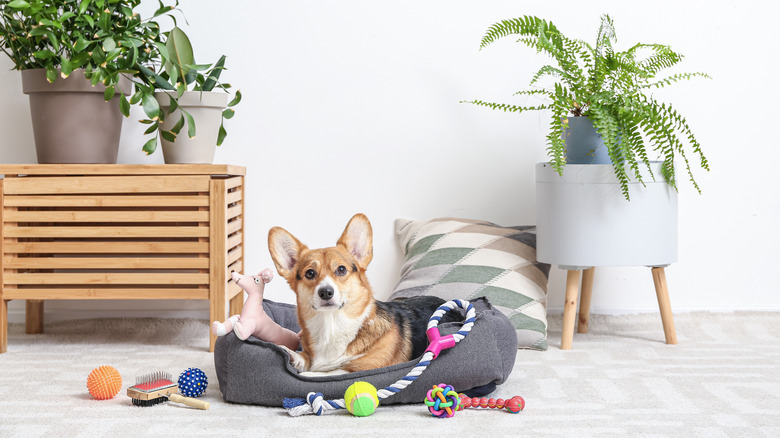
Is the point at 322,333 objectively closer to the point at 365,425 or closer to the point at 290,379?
the point at 290,379

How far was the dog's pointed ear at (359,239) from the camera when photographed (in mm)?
1701

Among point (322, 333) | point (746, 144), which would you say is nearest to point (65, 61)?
point (322, 333)

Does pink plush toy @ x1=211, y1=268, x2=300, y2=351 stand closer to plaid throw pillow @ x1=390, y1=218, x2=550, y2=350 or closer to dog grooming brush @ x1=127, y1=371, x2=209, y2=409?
dog grooming brush @ x1=127, y1=371, x2=209, y2=409

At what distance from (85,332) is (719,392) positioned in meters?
2.05

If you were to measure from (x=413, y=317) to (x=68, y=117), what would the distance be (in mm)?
1315

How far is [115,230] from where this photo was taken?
2.30 meters

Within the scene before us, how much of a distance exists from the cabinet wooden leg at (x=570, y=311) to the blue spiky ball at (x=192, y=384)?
1.14 metres

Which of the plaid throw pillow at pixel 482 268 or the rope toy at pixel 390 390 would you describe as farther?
the plaid throw pillow at pixel 482 268

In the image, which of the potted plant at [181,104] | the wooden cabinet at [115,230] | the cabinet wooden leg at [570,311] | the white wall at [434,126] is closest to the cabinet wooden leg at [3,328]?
the wooden cabinet at [115,230]

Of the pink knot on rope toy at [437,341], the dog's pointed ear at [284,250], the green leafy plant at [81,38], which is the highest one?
the green leafy plant at [81,38]

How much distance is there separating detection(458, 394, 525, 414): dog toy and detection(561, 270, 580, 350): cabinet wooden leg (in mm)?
746

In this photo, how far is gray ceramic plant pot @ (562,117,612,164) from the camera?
7.54 feet

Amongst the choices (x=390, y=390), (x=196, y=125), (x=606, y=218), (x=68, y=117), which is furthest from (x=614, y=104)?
(x=68, y=117)

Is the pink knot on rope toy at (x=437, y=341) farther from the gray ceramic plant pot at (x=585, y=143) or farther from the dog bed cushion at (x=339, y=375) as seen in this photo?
the gray ceramic plant pot at (x=585, y=143)
